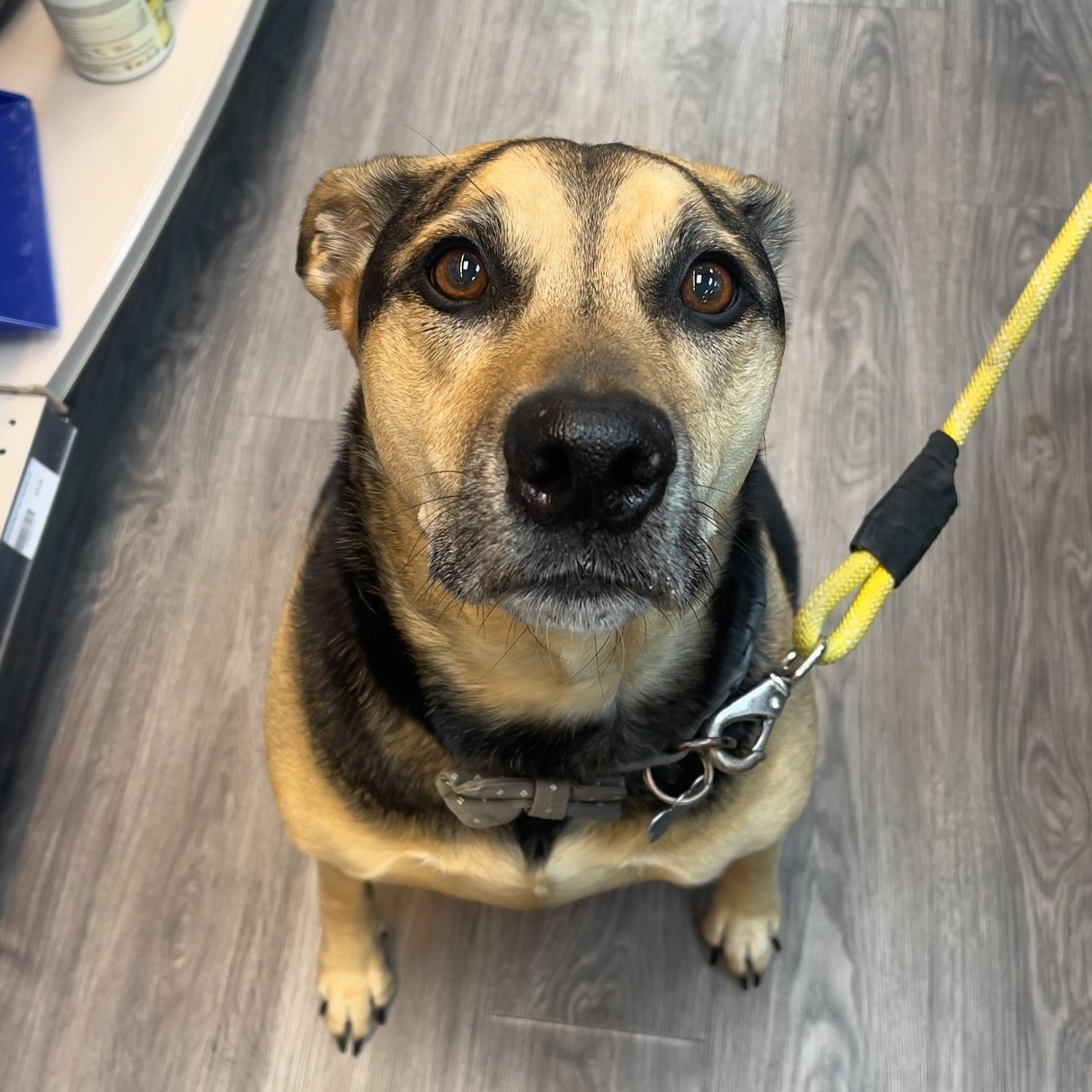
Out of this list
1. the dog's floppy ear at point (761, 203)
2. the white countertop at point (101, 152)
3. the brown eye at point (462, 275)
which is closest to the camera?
the brown eye at point (462, 275)

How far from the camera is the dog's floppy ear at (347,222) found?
1.43m

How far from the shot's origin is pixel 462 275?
126cm

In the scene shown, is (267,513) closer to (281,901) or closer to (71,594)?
(71,594)

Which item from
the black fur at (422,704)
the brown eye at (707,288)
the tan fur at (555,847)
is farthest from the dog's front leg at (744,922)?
the brown eye at (707,288)

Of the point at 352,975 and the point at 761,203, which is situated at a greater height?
the point at 761,203

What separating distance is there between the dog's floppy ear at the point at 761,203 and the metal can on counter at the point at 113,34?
1.32 meters

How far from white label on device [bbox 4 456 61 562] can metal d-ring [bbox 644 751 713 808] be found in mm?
1271

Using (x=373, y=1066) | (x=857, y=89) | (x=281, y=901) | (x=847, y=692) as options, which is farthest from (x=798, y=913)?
(x=857, y=89)

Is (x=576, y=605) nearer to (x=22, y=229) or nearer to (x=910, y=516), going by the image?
(x=910, y=516)

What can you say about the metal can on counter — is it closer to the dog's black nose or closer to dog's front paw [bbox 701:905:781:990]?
the dog's black nose

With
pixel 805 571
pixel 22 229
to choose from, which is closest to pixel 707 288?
pixel 805 571

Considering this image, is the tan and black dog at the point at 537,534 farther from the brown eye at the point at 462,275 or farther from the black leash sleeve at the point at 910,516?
the black leash sleeve at the point at 910,516

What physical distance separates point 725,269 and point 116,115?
1.57 meters

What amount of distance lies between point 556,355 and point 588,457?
18 cm
